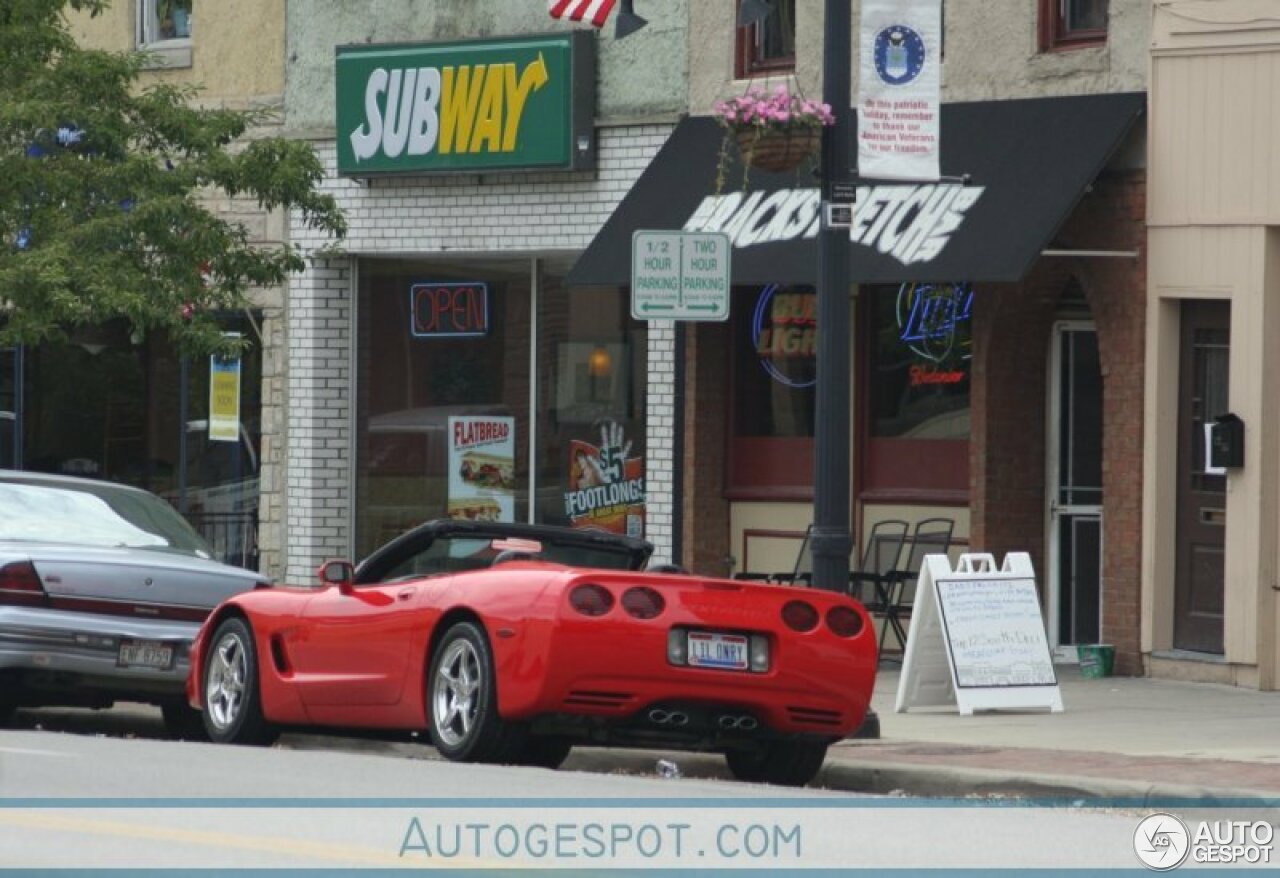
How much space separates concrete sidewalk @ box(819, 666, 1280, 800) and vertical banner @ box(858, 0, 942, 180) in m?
3.11

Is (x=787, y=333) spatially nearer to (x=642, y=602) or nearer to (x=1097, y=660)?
(x=1097, y=660)

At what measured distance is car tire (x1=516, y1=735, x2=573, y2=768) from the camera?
12.8m

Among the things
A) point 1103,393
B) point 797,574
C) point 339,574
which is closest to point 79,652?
point 339,574

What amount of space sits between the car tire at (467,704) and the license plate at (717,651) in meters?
0.85

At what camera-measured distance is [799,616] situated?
1255 cm

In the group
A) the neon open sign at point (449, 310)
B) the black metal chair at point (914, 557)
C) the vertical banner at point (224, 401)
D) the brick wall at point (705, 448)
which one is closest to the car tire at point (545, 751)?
the black metal chair at point (914, 557)

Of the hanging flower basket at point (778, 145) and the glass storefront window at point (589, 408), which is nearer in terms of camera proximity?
the hanging flower basket at point (778, 145)

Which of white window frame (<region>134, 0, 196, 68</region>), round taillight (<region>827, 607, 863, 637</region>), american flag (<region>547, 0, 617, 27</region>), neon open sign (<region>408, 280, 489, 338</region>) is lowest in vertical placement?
round taillight (<region>827, 607, 863, 637</region>)

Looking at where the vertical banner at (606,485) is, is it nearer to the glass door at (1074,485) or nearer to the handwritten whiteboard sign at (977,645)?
the glass door at (1074,485)

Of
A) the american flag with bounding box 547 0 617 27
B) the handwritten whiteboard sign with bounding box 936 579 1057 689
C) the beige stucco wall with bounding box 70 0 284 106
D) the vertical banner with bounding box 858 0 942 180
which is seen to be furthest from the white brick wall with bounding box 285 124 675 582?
the vertical banner with bounding box 858 0 942 180

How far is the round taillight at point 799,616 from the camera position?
1250 cm

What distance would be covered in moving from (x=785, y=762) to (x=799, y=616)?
Answer: 82 cm

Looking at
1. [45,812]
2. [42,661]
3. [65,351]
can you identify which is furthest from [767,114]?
[65,351]

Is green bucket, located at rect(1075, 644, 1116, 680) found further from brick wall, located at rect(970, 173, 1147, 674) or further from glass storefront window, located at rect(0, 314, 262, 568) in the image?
glass storefront window, located at rect(0, 314, 262, 568)
